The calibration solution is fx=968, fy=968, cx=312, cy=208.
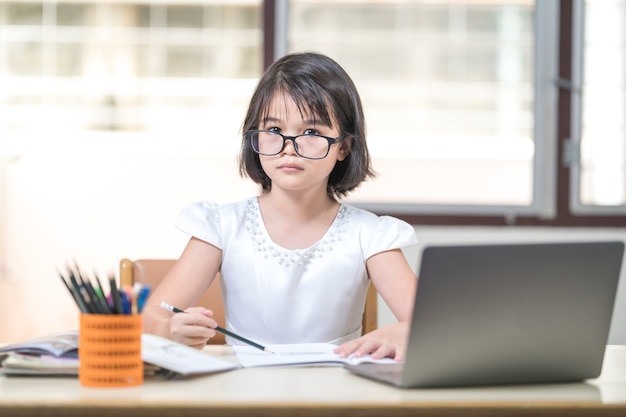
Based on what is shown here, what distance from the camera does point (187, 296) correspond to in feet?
5.21

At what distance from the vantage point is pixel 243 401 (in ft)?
2.90

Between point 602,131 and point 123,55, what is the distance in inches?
83.2

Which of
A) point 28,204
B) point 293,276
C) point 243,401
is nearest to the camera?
point 243,401

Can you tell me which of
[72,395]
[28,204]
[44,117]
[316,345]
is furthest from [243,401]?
[44,117]

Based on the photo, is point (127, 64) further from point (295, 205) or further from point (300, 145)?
point (300, 145)

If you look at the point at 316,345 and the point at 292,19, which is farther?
the point at 292,19

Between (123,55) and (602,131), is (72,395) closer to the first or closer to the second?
A: (602,131)

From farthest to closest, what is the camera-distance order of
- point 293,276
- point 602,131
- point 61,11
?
1. point 61,11
2. point 602,131
3. point 293,276

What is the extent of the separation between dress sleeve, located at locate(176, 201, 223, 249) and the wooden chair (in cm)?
10

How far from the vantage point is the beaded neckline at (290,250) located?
5.60ft

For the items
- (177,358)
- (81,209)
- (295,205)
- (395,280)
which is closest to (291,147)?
(295,205)

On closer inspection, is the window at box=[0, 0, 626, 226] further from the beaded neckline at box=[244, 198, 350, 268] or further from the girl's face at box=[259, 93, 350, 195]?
the girl's face at box=[259, 93, 350, 195]

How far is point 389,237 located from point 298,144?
0.24 meters

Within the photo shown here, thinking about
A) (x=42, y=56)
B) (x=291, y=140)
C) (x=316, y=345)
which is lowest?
(x=316, y=345)
